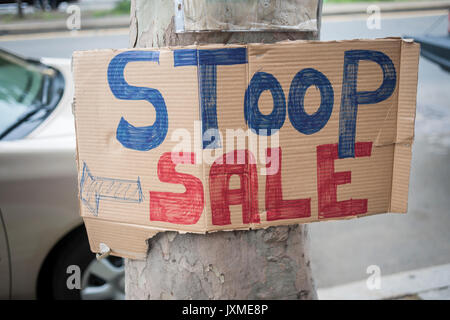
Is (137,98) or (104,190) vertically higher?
(137,98)

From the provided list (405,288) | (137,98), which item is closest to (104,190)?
(137,98)

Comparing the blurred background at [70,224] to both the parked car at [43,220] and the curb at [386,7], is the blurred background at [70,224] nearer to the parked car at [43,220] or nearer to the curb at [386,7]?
the parked car at [43,220]

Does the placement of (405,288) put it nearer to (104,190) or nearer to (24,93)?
(104,190)

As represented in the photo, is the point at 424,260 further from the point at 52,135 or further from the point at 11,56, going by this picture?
the point at 11,56

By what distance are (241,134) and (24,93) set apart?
6.97ft

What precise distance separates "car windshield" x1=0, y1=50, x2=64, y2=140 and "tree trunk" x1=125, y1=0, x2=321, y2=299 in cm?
144

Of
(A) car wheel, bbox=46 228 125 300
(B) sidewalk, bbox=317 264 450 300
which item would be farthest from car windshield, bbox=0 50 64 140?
(B) sidewalk, bbox=317 264 450 300

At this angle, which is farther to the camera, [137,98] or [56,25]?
[56,25]

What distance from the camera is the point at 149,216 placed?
1.29m

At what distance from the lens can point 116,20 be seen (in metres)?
13.1

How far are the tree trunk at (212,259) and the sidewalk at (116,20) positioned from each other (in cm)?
1242

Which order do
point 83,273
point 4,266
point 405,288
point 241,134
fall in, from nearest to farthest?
point 241,134 < point 4,266 < point 83,273 < point 405,288
